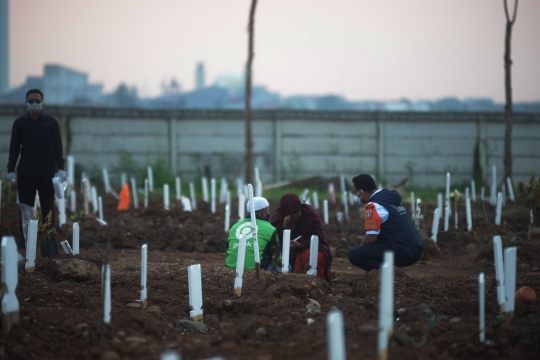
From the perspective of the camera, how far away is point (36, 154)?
23.4 feet

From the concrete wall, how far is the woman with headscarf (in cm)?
1165

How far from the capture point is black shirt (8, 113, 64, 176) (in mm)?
7125

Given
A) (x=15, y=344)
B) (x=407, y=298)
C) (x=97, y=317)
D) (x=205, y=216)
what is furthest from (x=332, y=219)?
(x=15, y=344)

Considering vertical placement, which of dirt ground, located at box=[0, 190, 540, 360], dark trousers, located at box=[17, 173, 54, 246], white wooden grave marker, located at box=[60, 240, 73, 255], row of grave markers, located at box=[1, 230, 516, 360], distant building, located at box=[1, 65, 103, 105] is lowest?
dirt ground, located at box=[0, 190, 540, 360]

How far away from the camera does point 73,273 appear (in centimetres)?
596

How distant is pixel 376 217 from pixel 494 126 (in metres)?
14.3

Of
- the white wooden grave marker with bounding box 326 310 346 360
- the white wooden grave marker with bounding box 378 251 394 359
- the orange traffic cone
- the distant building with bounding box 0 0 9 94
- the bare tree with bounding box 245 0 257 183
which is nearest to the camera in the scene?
the white wooden grave marker with bounding box 326 310 346 360

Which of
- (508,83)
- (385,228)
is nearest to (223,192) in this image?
(508,83)

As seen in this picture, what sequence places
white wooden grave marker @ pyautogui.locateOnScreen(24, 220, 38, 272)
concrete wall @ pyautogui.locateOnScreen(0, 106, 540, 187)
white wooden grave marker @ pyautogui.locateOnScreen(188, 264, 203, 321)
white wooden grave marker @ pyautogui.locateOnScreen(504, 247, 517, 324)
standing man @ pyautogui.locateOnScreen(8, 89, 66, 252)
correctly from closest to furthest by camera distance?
white wooden grave marker @ pyautogui.locateOnScreen(504, 247, 517, 324) → white wooden grave marker @ pyautogui.locateOnScreen(188, 264, 203, 321) → white wooden grave marker @ pyautogui.locateOnScreen(24, 220, 38, 272) → standing man @ pyautogui.locateOnScreen(8, 89, 66, 252) → concrete wall @ pyautogui.locateOnScreen(0, 106, 540, 187)

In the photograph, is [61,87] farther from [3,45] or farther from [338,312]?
[338,312]

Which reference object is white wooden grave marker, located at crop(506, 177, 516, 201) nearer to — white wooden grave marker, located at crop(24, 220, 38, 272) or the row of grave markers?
the row of grave markers

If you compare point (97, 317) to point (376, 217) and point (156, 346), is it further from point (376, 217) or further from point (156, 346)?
point (376, 217)

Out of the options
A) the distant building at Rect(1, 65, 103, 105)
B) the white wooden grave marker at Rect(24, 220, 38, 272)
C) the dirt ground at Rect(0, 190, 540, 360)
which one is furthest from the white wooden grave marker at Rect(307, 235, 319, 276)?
the distant building at Rect(1, 65, 103, 105)

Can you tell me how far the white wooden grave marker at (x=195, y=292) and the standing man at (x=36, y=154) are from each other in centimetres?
268
